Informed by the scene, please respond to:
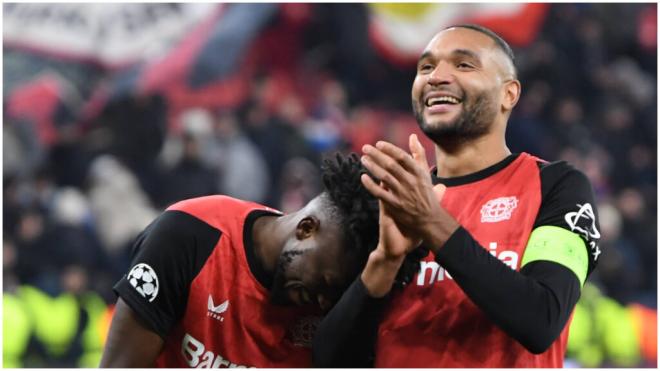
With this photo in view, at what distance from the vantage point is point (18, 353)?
7.21 m

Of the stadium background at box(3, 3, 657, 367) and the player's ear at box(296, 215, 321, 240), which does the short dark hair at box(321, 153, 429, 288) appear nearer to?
the player's ear at box(296, 215, 321, 240)

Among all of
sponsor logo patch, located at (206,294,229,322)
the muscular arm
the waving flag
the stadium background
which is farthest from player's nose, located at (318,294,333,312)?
the waving flag

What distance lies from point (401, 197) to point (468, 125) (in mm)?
688

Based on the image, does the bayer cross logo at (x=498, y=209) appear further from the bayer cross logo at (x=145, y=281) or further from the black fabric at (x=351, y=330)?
the bayer cross logo at (x=145, y=281)

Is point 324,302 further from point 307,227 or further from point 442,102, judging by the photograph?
point 442,102

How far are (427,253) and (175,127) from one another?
5.64 m

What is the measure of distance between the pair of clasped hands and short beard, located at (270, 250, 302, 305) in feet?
1.23

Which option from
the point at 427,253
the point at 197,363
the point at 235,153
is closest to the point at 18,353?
the point at 235,153

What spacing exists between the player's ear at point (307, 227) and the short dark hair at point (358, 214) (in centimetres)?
7

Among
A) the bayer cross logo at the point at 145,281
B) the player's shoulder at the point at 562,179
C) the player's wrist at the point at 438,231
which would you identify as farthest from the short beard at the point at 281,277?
the player's shoulder at the point at 562,179

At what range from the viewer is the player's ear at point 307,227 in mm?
3129

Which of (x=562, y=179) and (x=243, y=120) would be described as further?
(x=243, y=120)

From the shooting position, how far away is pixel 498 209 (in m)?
3.16

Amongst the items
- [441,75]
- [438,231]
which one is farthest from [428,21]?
[438,231]
